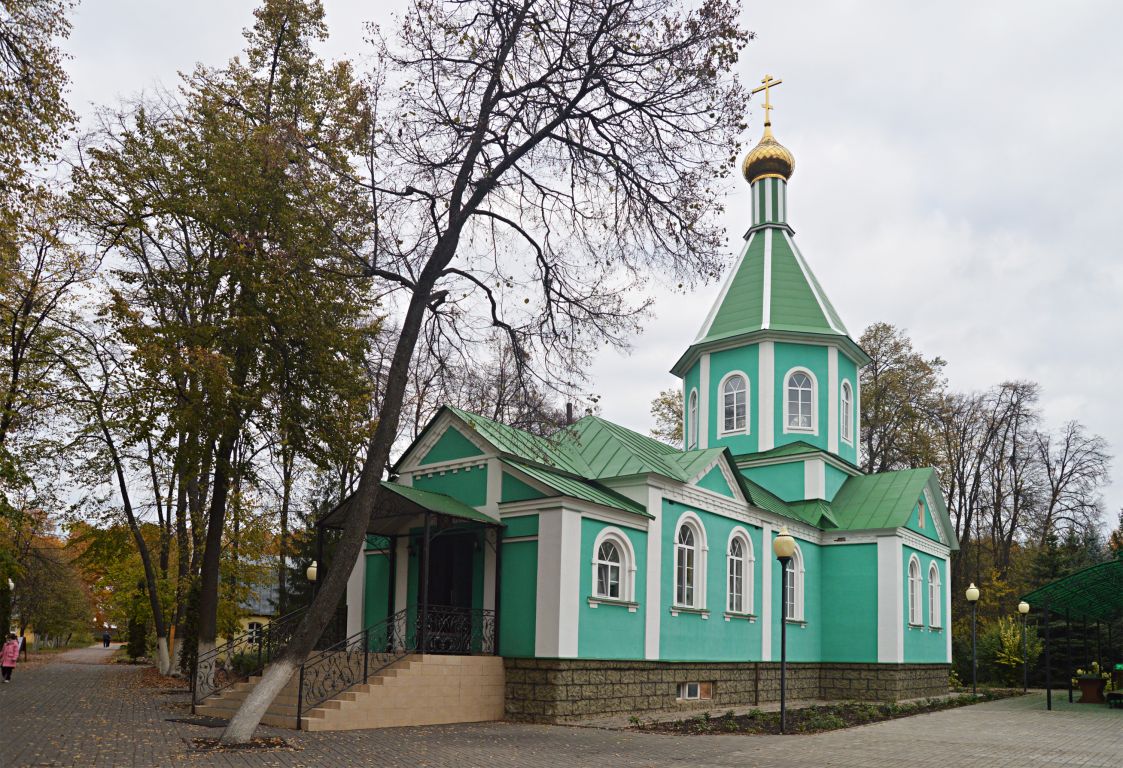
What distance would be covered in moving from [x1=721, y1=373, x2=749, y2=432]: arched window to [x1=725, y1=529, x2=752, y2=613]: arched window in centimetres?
436

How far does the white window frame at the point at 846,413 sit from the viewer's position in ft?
74.9

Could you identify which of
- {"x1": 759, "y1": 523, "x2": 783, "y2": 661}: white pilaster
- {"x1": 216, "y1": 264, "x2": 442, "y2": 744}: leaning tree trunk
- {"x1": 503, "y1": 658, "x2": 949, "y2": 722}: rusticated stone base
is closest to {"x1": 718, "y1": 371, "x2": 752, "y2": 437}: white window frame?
{"x1": 759, "y1": 523, "x2": 783, "y2": 661}: white pilaster

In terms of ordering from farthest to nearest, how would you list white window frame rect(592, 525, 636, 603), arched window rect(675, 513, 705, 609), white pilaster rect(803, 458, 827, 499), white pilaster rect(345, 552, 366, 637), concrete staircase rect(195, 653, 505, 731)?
white pilaster rect(803, 458, 827, 499)
white pilaster rect(345, 552, 366, 637)
arched window rect(675, 513, 705, 609)
white window frame rect(592, 525, 636, 603)
concrete staircase rect(195, 653, 505, 731)

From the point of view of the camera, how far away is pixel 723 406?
74.6 ft

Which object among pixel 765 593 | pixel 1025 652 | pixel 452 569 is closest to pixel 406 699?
pixel 452 569

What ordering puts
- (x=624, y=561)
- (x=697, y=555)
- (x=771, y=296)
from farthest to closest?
(x=771, y=296) < (x=697, y=555) < (x=624, y=561)

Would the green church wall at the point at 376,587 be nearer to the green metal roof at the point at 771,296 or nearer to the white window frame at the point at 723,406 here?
the white window frame at the point at 723,406

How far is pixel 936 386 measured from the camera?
32.3 metres

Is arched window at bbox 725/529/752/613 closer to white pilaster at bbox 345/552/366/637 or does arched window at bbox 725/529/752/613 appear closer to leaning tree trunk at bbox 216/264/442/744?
white pilaster at bbox 345/552/366/637

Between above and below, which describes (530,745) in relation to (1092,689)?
above

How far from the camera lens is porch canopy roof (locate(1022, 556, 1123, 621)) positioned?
18.5m

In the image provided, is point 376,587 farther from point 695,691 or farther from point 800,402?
point 800,402

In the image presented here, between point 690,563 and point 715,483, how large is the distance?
1.65 m

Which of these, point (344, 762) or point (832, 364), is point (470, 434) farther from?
point (832, 364)
